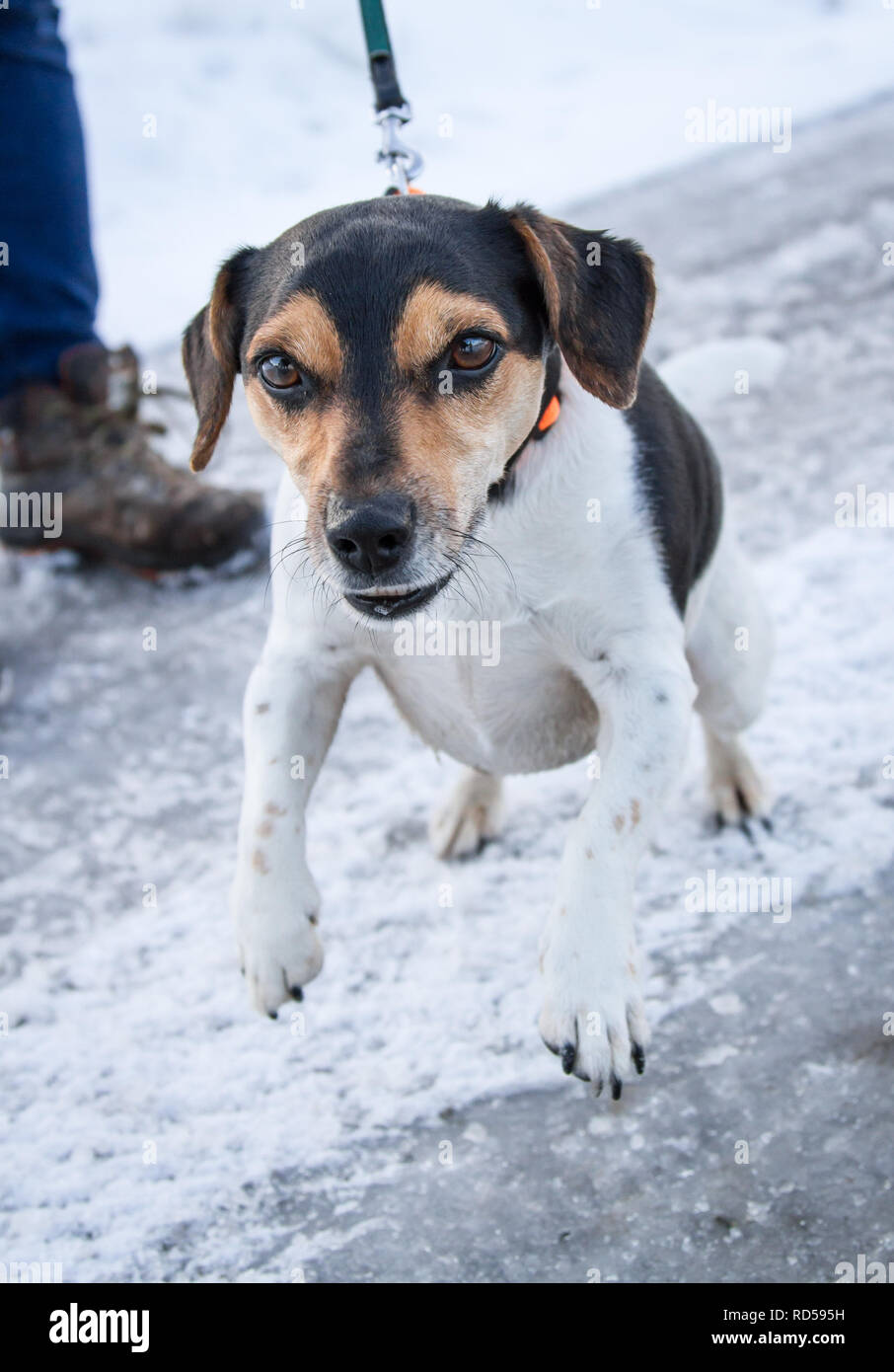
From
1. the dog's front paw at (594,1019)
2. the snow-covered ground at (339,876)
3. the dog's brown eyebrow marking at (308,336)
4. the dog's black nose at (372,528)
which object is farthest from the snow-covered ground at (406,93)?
the dog's front paw at (594,1019)

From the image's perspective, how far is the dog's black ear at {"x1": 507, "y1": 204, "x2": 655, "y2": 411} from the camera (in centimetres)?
200

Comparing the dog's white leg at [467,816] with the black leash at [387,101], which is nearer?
the black leash at [387,101]

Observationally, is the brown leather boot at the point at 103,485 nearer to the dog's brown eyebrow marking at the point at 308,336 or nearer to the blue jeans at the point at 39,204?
the blue jeans at the point at 39,204

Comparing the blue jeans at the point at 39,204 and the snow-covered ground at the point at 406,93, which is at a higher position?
the snow-covered ground at the point at 406,93

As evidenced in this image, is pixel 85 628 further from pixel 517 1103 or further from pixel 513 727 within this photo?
pixel 517 1103

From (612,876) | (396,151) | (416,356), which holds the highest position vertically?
(396,151)

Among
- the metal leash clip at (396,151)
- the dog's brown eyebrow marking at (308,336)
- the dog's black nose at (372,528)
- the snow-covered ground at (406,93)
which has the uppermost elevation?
the snow-covered ground at (406,93)

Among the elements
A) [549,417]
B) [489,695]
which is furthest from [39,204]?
[489,695]

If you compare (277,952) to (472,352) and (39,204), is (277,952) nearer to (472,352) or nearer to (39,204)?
(472,352)

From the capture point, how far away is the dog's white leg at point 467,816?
2883 mm

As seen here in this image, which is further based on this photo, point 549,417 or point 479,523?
point 549,417

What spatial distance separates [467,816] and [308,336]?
4.42 feet

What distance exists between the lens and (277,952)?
6.84 ft

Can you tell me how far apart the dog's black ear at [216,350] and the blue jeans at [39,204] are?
7.06ft
